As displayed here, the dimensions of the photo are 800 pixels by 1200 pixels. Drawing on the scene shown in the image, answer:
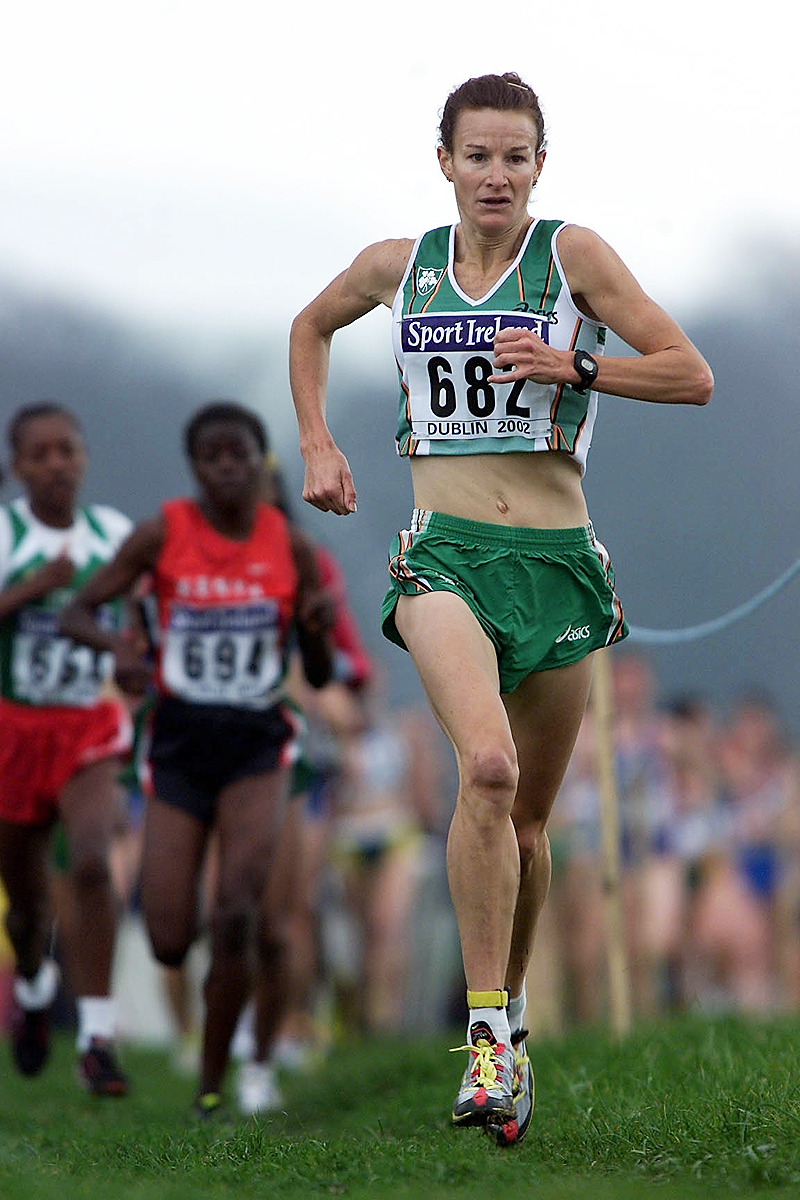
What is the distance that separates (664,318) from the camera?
5.26 metres

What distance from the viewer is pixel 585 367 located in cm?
515

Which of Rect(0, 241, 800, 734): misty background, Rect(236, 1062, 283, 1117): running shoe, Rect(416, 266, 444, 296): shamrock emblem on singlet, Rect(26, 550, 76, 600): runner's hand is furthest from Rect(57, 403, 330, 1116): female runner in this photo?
Rect(0, 241, 800, 734): misty background

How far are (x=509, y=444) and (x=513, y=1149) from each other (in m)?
1.87

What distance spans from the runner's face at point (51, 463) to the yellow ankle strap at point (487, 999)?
15.2ft

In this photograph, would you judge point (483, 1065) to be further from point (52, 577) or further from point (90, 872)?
point (52, 577)

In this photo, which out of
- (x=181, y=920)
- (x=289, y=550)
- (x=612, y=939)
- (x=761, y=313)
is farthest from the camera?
(x=761, y=313)

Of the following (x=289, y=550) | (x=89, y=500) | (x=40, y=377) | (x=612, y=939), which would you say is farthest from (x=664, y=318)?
(x=40, y=377)

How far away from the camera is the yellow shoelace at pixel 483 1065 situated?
4.75 meters

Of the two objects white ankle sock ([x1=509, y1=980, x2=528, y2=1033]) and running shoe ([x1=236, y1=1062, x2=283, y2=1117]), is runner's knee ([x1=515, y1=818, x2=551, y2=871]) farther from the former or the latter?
running shoe ([x1=236, y1=1062, x2=283, y2=1117])

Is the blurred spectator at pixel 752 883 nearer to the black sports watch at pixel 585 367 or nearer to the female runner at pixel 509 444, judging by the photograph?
the female runner at pixel 509 444

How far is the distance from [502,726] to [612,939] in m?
3.84

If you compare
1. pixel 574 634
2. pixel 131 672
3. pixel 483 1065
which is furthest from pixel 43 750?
pixel 483 1065

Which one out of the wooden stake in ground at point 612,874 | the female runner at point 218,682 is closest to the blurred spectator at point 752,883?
the wooden stake in ground at point 612,874

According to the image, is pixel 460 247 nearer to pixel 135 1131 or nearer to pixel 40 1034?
pixel 135 1131
